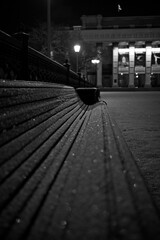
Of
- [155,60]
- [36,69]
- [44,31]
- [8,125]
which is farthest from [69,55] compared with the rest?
[8,125]

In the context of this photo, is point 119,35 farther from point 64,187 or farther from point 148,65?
point 64,187

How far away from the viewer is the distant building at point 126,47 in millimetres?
52250

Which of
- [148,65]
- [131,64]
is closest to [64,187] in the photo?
[131,64]

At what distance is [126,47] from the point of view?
5475 cm

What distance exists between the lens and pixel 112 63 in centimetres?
5366

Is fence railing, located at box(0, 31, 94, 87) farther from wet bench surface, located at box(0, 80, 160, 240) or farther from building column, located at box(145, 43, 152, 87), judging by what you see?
building column, located at box(145, 43, 152, 87)

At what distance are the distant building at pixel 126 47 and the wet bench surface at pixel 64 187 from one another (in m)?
50.8

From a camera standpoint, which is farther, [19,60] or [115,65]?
[115,65]

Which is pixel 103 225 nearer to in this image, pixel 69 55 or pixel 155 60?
pixel 69 55

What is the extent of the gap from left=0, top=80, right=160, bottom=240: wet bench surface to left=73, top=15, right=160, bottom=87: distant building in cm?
5085

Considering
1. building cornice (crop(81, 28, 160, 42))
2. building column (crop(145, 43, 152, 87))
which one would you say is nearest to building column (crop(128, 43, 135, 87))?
building cornice (crop(81, 28, 160, 42))

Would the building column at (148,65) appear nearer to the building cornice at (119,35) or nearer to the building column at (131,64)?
the building cornice at (119,35)

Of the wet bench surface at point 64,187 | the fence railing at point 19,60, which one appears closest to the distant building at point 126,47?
the fence railing at point 19,60

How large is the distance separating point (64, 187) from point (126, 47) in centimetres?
5698
